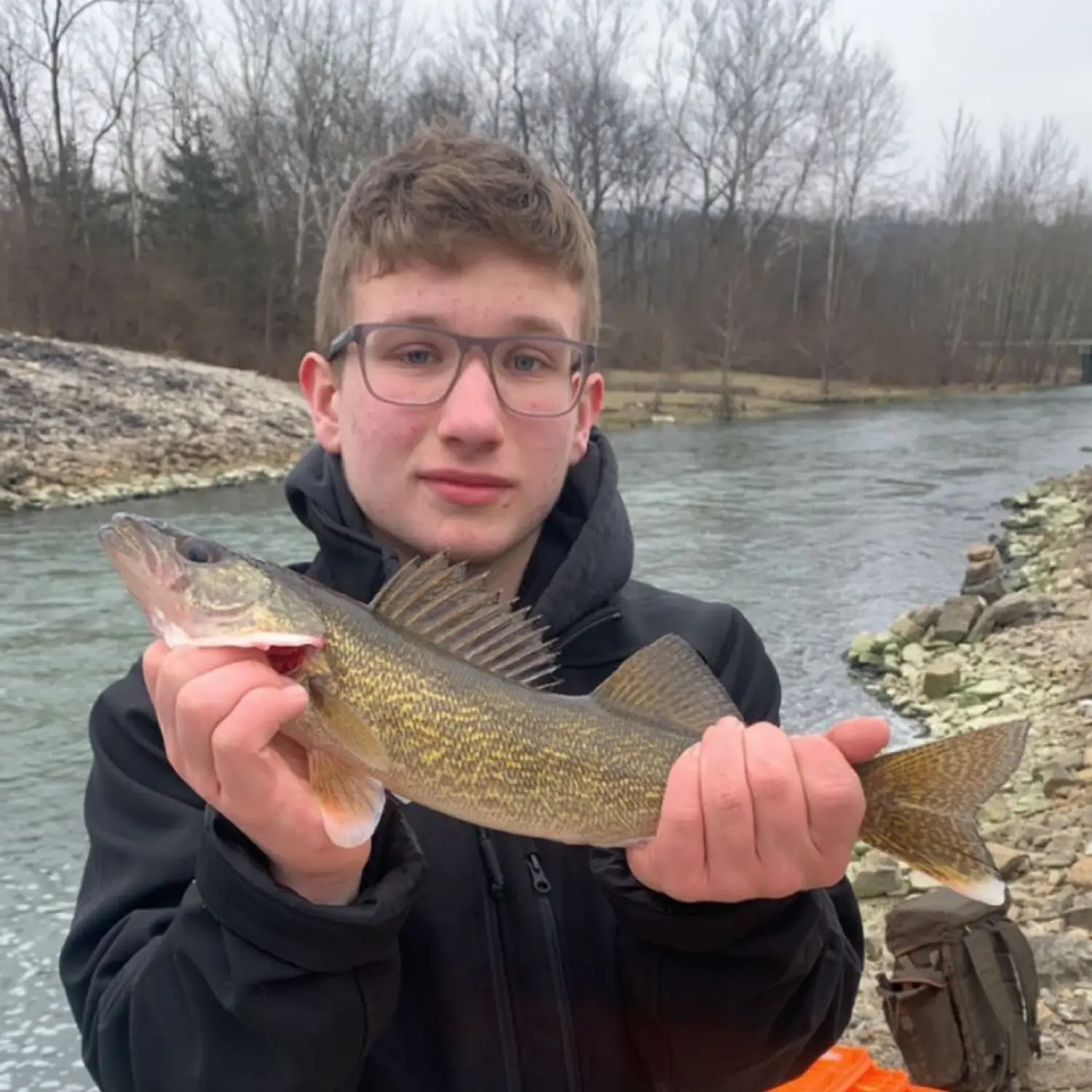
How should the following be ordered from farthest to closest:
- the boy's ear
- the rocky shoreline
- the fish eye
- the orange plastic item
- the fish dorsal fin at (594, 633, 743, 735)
→ the rocky shoreline → the orange plastic item → the boy's ear → the fish dorsal fin at (594, 633, 743, 735) → the fish eye

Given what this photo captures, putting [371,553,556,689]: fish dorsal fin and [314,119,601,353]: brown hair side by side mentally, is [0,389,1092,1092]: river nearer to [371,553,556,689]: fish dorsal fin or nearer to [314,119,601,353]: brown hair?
[371,553,556,689]: fish dorsal fin

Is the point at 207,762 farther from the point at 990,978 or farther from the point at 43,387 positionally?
the point at 43,387

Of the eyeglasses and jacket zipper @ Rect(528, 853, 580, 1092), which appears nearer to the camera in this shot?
jacket zipper @ Rect(528, 853, 580, 1092)

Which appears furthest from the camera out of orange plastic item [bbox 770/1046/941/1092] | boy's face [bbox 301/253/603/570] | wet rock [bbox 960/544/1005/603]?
wet rock [bbox 960/544/1005/603]

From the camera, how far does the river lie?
5703 millimetres

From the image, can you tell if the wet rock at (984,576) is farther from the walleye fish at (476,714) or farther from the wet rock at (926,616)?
the walleye fish at (476,714)

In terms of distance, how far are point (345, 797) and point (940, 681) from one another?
28.0ft

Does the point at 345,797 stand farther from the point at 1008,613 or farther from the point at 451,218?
the point at 1008,613

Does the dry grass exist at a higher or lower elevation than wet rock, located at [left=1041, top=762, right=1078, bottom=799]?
lower

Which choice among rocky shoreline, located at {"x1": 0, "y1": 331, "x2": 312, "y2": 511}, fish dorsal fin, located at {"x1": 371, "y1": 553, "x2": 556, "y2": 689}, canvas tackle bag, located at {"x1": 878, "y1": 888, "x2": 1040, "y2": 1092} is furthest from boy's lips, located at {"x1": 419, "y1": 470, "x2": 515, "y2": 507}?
rocky shoreline, located at {"x1": 0, "y1": 331, "x2": 312, "y2": 511}

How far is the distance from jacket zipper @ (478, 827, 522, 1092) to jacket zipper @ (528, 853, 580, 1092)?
0.24ft

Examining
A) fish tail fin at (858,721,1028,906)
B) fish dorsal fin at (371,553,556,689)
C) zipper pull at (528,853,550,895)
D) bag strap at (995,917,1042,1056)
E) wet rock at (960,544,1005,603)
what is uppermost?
fish dorsal fin at (371,553,556,689)

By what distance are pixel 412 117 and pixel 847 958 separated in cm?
4805

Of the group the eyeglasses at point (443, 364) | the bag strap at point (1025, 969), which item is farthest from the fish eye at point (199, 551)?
the bag strap at point (1025, 969)
